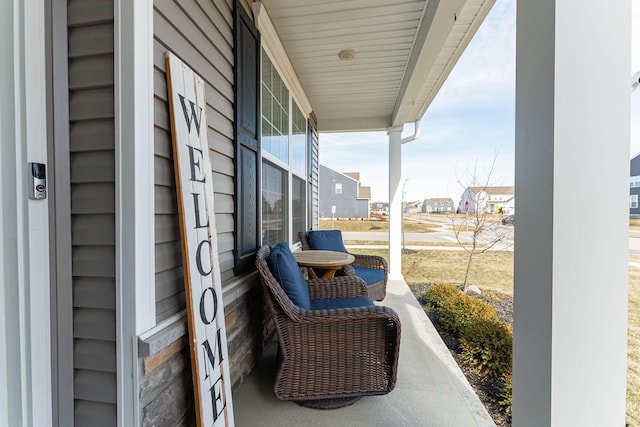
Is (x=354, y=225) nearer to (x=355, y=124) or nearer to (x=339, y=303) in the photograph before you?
(x=355, y=124)

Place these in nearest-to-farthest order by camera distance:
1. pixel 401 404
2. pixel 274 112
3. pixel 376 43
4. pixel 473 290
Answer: pixel 401 404, pixel 376 43, pixel 274 112, pixel 473 290

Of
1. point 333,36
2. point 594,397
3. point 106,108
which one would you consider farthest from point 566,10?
point 333,36

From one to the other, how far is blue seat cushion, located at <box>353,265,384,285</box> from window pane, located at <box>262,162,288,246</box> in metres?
0.98

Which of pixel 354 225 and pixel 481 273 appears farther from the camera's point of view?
pixel 354 225

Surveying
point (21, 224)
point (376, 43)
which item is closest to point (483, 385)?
point (21, 224)

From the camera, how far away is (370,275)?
126 inches

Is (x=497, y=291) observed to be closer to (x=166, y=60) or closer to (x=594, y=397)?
(x=594, y=397)

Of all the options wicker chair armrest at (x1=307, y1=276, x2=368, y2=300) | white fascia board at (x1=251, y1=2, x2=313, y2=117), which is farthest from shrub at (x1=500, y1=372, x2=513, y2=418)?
white fascia board at (x1=251, y1=2, x2=313, y2=117)

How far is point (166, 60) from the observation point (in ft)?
4.00

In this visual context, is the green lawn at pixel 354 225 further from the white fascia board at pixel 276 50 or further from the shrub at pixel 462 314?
the shrub at pixel 462 314

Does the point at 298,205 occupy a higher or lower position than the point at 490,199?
lower

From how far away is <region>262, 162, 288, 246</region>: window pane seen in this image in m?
2.71

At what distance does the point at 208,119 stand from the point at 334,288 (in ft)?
5.01

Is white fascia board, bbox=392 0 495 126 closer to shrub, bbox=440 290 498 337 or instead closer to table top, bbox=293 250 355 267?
table top, bbox=293 250 355 267
